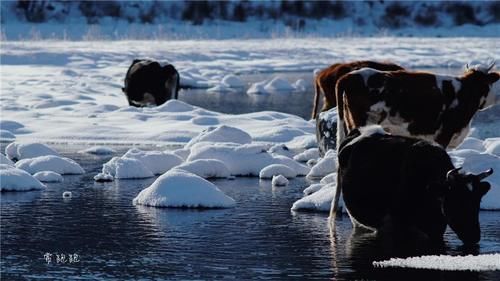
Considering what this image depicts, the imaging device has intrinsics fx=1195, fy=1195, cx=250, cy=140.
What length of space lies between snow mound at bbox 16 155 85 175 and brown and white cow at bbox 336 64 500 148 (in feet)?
11.5

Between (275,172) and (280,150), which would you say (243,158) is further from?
(280,150)

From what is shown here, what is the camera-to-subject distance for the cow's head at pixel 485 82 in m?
12.8

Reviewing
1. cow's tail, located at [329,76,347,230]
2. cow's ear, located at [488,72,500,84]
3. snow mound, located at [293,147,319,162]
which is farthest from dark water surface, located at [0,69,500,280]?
cow's ear, located at [488,72,500,84]

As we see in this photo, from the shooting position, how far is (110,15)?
64938mm

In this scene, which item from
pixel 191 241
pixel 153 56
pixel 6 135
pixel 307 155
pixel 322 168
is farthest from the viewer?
pixel 153 56

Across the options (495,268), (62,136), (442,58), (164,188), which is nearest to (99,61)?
(442,58)

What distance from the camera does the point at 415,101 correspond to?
1206 centimetres

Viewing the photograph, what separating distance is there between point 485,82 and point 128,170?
399 cm

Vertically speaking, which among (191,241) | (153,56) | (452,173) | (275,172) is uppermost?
(452,173)

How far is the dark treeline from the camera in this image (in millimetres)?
64644

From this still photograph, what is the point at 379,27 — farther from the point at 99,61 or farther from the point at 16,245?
the point at 16,245

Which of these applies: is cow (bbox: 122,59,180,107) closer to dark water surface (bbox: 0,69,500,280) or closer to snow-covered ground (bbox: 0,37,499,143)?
snow-covered ground (bbox: 0,37,499,143)

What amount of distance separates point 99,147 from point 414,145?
702cm

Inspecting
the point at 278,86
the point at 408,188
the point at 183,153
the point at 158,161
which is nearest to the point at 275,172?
the point at 158,161
